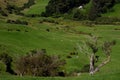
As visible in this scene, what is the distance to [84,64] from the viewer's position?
63156mm

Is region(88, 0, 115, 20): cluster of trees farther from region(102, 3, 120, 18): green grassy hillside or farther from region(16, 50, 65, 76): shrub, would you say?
region(16, 50, 65, 76): shrub

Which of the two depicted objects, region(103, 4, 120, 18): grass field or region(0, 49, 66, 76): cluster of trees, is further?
region(103, 4, 120, 18): grass field

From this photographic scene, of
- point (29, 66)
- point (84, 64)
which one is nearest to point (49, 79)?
point (29, 66)

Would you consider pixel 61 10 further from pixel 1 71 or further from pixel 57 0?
pixel 1 71

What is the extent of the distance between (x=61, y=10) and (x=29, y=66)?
135m

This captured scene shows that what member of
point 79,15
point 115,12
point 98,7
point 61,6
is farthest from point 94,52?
point 61,6

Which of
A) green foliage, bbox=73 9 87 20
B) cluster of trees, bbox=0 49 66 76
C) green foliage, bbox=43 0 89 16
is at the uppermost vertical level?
cluster of trees, bbox=0 49 66 76

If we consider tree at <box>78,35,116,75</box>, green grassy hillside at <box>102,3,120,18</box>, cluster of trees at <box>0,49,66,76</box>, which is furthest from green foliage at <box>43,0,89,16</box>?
cluster of trees at <box>0,49,66,76</box>

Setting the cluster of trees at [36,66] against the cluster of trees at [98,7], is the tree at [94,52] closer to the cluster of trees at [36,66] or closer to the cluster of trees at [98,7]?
the cluster of trees at [36,66]

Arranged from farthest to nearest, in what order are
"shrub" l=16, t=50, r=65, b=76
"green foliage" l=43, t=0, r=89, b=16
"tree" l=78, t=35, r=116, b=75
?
"green foliage" l=43, t=0, r=89, b=16
"shrub" l=16, t=50, r=65, b=76
"tree" l=78, t=35, r=116, b=75

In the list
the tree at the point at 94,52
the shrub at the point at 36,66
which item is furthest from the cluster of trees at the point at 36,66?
the tree at the point at 94,52

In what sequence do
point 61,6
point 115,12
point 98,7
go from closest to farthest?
point 115,12
point 98,7
point 61,6

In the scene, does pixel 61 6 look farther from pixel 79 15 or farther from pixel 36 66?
pixel 36 66

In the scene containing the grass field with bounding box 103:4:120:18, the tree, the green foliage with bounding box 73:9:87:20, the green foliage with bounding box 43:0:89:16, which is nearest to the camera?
the tree
